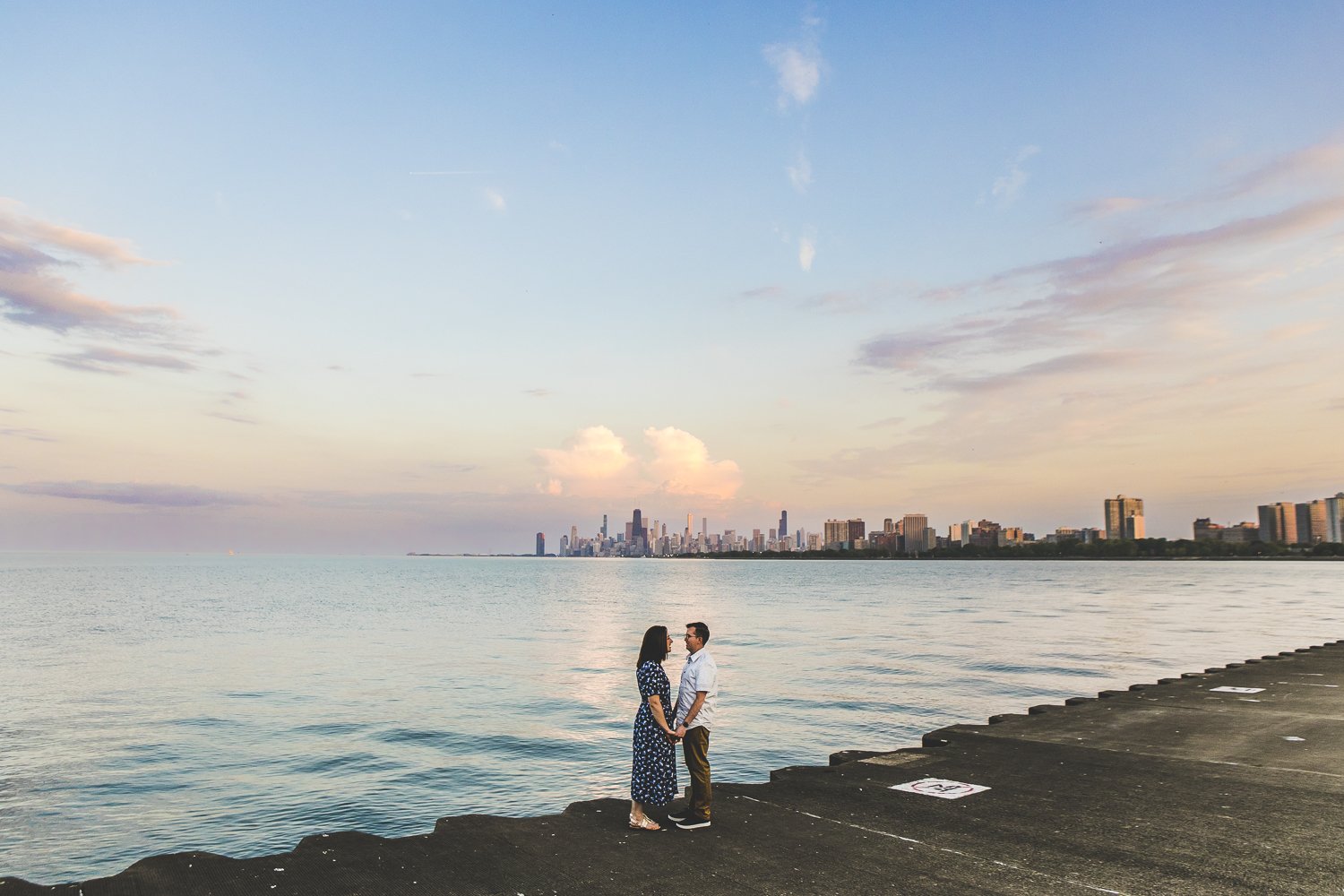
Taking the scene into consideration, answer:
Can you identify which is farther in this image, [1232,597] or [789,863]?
[1232,597]

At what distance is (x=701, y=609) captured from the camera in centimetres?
8969

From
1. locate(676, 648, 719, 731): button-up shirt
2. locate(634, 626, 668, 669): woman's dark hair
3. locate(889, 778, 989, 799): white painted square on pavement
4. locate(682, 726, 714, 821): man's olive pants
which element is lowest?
locate(889, 778, 989, 799): white painted square on pavement

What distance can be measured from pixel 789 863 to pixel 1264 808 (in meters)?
5.98

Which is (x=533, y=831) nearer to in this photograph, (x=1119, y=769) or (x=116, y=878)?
(x=116, y=878)

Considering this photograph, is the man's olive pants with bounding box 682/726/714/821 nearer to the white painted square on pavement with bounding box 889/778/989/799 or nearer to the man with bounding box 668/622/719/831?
the man with bounding box 668/622/719/831

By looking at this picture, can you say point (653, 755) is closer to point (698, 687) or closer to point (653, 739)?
point (653, 739)

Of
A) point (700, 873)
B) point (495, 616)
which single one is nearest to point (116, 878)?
→ point (700, 873)

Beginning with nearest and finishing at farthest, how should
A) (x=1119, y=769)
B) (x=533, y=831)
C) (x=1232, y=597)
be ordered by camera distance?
(x=533, y=831) → (x=1119, y=769) → (x=1232, y=597)

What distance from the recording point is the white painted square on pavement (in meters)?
11.1

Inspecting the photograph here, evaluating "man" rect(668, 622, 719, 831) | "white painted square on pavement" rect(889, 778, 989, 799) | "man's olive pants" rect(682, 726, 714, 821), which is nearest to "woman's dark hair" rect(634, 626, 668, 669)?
"man" rect(668, 622, 719, 831)

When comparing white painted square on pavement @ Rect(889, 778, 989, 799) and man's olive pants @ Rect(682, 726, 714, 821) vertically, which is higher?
man's olive pants @ Rect(682, 726, 714, 821)

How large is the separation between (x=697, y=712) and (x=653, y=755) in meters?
0.71

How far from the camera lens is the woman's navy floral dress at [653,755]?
368 inches

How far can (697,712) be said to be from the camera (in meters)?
9.34
